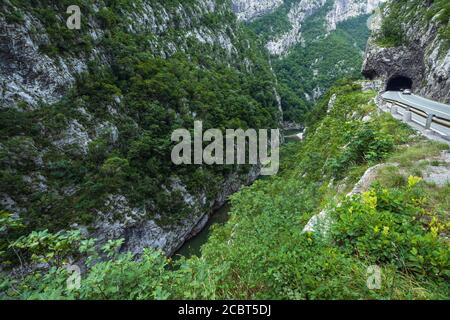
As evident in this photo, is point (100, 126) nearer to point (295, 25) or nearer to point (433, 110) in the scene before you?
point (433, 110)

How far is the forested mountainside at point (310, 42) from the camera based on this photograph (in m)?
80.2

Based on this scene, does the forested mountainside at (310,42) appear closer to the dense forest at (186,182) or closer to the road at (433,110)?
the dense forest at (186,182)

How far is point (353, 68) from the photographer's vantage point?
7806cm

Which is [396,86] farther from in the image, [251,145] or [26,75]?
[26,75]

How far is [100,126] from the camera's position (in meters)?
19.5

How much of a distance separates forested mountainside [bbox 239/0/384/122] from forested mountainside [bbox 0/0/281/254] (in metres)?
41.6

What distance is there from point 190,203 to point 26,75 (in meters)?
16.4

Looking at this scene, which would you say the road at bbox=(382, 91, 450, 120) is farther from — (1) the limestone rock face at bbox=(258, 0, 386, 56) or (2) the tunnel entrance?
(1) the limestone rock face at bbox=(258, 0, 386, 56)

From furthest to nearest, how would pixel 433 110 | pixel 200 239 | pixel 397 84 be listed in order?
pixel 397 84 → pixel 200 239 → pixel 433 110

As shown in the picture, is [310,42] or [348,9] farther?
[348,9]

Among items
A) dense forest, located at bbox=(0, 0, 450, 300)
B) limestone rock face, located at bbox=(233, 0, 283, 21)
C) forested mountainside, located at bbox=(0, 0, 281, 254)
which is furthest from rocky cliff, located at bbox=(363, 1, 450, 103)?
limestone rock face, located at bbox=(233, 0, 283, 21)

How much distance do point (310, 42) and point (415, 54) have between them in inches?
3436

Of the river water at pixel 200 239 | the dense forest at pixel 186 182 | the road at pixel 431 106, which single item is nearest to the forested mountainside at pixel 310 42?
the dense forest at pixel 186 182

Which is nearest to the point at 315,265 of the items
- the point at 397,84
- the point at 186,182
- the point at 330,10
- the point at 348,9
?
the point at 186,182
